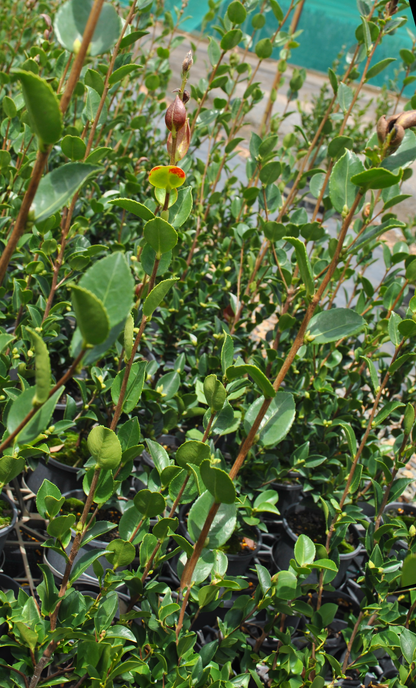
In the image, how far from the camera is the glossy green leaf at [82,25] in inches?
19.7

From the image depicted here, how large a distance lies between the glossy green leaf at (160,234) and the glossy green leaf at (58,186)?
8.0 inches

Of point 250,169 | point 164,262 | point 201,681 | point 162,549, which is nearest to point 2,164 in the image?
point 250,169

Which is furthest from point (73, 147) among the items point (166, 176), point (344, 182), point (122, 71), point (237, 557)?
point (237, 557)

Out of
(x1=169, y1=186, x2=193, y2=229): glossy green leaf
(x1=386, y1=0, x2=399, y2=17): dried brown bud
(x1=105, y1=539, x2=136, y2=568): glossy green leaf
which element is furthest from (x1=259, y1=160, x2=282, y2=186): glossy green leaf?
(x1=105, y1=539, x2=136, y2=568): glossy green leaf

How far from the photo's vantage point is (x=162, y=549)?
0.93 m

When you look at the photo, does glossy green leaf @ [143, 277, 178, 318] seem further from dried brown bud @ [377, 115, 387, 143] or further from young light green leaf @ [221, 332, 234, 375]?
dried brown bud @ [377, 115, 387, 143]

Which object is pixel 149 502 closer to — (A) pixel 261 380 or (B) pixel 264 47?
(A) pixel 261 380

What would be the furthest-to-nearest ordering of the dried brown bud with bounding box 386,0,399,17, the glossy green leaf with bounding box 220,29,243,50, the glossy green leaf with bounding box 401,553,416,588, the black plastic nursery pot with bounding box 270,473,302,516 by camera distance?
the black plastic nursery pot with bounding box 270,473,302,516
the glossy green leaf with bounding box 220,29,243,50
the dried brown bud with bounding box 386,0,399,17
the glossy green leaf with bounding box 401,553,416,588

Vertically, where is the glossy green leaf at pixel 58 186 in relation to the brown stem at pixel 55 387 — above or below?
above

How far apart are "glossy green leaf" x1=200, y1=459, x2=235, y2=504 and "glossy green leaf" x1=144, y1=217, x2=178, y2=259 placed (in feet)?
0.98

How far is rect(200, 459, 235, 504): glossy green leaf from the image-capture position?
574 mm

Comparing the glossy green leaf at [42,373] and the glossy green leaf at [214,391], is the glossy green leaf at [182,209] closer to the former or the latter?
the glossy green leaf at [214,391]

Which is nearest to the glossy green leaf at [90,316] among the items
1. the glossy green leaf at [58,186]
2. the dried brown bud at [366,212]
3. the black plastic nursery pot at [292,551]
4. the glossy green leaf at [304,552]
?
→ the glossy green leaf at [58,186]

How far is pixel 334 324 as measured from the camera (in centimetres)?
76
